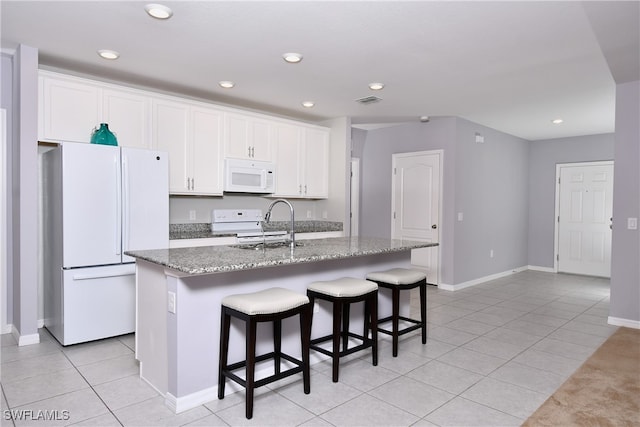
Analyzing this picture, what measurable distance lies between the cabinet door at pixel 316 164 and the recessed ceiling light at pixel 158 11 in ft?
9.73

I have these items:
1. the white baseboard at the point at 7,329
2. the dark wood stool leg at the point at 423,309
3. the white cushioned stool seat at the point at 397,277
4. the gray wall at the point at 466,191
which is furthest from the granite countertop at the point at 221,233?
the dark wood stool leg at the point at 423,309

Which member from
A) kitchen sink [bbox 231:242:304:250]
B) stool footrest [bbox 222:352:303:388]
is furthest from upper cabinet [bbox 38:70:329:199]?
stool footrest [bbox 222:352:303:388]

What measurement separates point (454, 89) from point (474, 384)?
2.95 meters

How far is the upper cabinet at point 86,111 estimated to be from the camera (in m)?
3.41

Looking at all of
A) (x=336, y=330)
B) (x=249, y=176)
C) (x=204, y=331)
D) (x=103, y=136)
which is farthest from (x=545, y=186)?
(x=103, y=136)

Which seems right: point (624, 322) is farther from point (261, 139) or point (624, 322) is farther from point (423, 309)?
point (261, 139)

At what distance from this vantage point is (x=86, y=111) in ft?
11.9

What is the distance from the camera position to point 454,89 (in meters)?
4.29

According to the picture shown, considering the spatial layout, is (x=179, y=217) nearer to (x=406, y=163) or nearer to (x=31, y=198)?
(x=31, y=198)

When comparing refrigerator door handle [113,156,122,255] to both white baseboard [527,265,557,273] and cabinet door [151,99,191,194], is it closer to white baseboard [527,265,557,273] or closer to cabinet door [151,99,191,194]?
cabinet door [151,99,191,194]

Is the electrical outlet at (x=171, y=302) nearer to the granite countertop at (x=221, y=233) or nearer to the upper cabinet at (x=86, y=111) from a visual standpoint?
the granite countertop at (x=221, y=233)

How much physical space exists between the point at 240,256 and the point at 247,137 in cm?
270

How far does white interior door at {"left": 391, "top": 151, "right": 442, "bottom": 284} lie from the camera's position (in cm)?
593

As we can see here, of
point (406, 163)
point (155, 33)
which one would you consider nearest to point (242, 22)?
point (155, 33)
